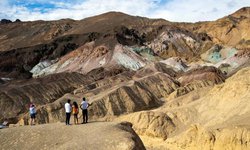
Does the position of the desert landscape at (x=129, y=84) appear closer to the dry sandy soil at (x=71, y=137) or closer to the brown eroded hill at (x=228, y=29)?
the dry sandy soil at (x=71, y=137)

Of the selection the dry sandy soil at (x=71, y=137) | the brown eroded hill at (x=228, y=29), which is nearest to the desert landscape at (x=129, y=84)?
the dry sandy soil at (x=71, y=137)

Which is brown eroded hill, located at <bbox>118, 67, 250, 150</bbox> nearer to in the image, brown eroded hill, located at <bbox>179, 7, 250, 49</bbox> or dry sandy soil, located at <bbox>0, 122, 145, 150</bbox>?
dry sandy soil, located at <bbox>0, 122, 145, 150</bbox>

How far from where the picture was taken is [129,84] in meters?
66.7

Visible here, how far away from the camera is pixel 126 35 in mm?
123312

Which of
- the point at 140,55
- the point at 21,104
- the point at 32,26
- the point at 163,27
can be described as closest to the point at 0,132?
the point at 21,104

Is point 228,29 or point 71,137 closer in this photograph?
point 71,137

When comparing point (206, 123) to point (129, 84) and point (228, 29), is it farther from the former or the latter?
point (228, 29)

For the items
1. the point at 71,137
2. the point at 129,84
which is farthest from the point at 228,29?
the point at 71,137

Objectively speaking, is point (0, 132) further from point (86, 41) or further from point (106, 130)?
point (86, 41)

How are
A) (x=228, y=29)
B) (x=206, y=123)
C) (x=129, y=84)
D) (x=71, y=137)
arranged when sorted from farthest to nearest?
(x=228, y=29)
(x=129, y=84)
(x=206, y=123)
(x=71, y=137)

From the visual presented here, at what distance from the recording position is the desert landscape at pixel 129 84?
945 inches

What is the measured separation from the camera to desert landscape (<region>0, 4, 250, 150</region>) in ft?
78.8

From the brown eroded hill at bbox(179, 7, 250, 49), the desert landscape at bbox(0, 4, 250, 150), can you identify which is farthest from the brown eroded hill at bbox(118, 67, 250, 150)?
the brown eroded hill at bbox(179, 7, 250, 49)

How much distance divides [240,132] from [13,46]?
13561 centimetres
